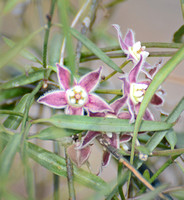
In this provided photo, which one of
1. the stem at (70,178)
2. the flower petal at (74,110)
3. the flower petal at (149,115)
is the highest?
the flower petal at (74,110)

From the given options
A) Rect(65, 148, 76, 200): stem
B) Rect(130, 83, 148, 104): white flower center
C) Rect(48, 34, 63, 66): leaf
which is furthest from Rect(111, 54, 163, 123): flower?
Rect(48, 34, 63, 66): leaf

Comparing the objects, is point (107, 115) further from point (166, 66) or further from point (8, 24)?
point (8, 24)

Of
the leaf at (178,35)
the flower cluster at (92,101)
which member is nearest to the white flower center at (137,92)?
the flower cluster at (92,101)

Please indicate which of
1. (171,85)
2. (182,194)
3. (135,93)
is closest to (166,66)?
(135,93)

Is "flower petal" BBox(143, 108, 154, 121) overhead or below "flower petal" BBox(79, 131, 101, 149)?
overhead

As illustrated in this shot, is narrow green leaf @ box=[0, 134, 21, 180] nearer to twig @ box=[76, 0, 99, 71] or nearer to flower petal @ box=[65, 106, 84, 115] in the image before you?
flower petal @ box=[65, 106, 84, 115]

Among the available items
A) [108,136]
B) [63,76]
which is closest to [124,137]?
[108,136]

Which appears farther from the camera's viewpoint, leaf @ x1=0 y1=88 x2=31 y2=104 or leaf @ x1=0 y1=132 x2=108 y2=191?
leaf @ x1=0 y1=88 x2=31 y2=104

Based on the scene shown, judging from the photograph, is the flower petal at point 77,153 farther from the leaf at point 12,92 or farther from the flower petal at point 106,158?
the leaf at point 12,92
